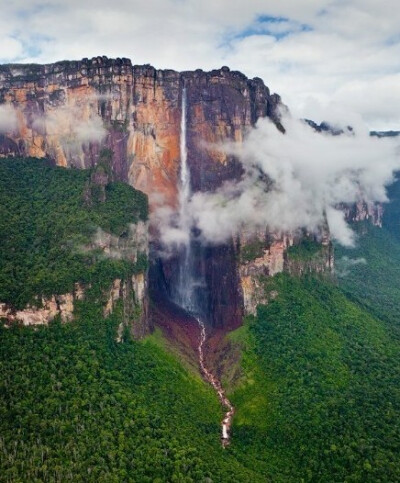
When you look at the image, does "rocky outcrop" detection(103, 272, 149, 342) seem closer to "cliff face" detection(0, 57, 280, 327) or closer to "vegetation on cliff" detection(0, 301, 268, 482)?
"vegetation on cliff" detection(0, 301, 268, 482)

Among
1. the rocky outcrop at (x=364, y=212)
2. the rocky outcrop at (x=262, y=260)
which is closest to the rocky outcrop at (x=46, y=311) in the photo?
the rocky outcrop at (x=262, y=260)

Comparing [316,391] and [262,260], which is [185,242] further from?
[316,391]

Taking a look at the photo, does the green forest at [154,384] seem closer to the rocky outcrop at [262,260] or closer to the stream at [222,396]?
the stream at [222,396]

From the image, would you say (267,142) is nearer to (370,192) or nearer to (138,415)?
(138,415)

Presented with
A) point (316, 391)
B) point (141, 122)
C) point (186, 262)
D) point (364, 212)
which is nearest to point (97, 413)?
point (316, 391)

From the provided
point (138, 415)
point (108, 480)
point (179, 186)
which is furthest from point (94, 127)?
point (108, 480)

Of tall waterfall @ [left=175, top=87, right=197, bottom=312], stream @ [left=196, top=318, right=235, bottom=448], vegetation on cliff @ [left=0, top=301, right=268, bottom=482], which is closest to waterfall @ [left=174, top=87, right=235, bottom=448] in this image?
tall waterfall @ [left=175, top=87, right=197, bottom=312]
